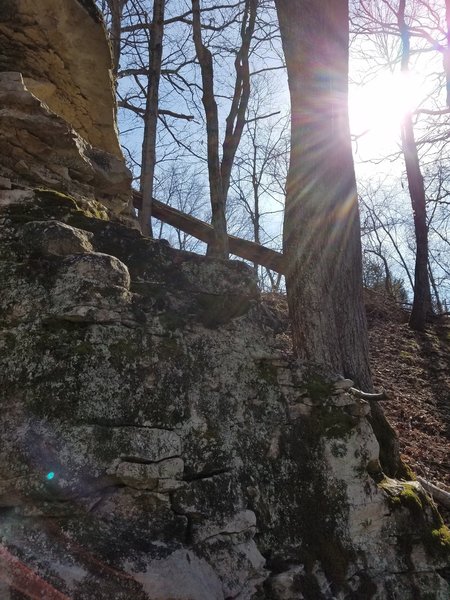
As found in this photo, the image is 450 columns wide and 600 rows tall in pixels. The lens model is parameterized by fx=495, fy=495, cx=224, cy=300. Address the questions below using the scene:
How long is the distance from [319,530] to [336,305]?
7.61 feet

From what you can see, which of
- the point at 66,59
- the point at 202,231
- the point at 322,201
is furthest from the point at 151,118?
the point at 322,201

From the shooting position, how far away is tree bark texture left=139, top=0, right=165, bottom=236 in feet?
24.2

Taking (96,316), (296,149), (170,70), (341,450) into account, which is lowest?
(341,450)

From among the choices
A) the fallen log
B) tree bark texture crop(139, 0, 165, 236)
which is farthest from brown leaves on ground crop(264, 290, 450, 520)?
tree bark texture crop(139, 0, 165, 236)

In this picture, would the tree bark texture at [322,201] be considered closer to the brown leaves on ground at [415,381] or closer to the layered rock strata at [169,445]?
the brown leaves on ground at [415,381]

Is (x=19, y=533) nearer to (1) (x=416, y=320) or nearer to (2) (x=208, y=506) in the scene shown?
(2) (x=208, y=506)

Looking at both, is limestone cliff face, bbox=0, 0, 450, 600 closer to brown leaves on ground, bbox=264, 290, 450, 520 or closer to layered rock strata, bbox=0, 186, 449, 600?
layered rock strata, bbox=0, 186, 449, 600

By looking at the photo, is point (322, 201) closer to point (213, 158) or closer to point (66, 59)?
point (66, 59)

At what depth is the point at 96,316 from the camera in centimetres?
210

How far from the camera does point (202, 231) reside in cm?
763

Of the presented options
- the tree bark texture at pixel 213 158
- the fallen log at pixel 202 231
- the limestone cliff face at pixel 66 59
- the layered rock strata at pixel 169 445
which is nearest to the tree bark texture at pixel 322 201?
the layered rock strata at pixel 169 445

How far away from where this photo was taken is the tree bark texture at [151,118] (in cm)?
738

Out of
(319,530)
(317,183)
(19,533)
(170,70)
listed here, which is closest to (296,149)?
(317,183)

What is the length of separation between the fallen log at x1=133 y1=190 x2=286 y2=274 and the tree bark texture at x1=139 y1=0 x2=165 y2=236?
33 cm
